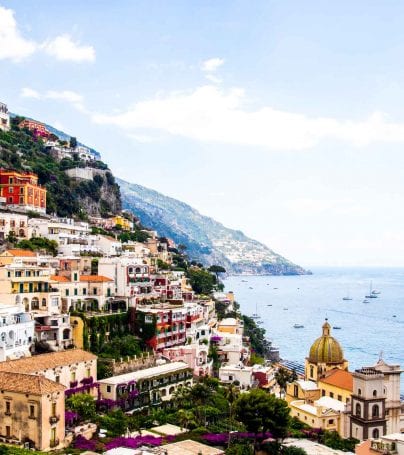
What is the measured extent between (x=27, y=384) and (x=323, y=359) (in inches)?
1219

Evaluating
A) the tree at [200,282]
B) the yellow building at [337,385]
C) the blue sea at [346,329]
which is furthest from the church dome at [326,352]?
the tree at [200,282]

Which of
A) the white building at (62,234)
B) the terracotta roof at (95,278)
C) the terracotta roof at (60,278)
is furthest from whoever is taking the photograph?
the white building at (62,234)

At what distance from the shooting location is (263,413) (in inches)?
1726

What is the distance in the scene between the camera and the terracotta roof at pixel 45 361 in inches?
1674

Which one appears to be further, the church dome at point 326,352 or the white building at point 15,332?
the church dome at point 326,352

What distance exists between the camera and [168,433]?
1735 inches

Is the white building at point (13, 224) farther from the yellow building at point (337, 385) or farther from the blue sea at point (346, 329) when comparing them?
the blue sea at point (346, 329)

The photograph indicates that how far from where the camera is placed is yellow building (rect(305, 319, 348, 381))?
60469mm

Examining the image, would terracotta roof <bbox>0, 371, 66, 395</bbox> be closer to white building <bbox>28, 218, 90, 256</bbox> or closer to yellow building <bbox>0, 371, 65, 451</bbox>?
yellow building <bbox>0, 371, 65, 451</bbox>

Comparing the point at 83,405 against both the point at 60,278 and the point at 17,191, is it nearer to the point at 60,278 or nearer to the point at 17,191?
Result: the point at 60,278

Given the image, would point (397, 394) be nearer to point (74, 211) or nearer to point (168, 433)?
point (168, 433)

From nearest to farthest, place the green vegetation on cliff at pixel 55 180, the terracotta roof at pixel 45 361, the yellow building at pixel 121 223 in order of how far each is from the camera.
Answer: the terracotta roof at pixel 45 361 < the green vegetation on cliff at pixel 55 180 < the yellow building at pixel 121 223

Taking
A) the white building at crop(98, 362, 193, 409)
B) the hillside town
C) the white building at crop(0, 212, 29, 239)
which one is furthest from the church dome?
the white building at crop(0, 212, 29, 239)

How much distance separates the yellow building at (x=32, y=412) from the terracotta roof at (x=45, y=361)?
269cm
